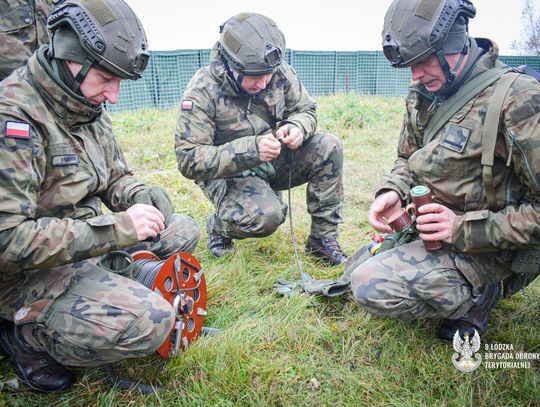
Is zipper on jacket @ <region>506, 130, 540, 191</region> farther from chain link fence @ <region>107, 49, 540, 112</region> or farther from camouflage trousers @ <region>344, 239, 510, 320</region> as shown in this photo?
chain link fence @ <region>107, 49, 540, 112</region>

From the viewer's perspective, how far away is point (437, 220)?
2762mm

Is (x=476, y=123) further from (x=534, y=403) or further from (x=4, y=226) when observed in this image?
(x=4, y=226)

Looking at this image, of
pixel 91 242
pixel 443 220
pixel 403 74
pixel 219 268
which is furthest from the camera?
pixel 403 74

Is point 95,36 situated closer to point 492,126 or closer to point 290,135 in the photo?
point 290,135

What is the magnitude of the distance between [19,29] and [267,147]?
2.01 meters

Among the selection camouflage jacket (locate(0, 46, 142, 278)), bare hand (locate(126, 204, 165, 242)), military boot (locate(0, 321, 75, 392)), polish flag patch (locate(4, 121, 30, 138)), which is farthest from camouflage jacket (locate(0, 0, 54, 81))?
military boot (locate(0, 321, 75, 392))

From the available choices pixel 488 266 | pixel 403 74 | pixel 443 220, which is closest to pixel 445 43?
pixel 443 220

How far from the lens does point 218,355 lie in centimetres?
288

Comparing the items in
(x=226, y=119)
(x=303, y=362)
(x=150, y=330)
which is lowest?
(x=303, y=362)

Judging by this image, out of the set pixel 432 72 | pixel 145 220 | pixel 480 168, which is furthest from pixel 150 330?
pixel 432 72

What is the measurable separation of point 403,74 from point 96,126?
13.9 meters

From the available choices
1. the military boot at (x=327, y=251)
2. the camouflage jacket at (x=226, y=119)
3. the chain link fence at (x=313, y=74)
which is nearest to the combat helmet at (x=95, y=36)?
the camouflage jacket at (x=226, y=119)

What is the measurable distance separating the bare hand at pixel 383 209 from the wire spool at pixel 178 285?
4.00ft

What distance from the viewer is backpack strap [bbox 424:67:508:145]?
9.25ft
